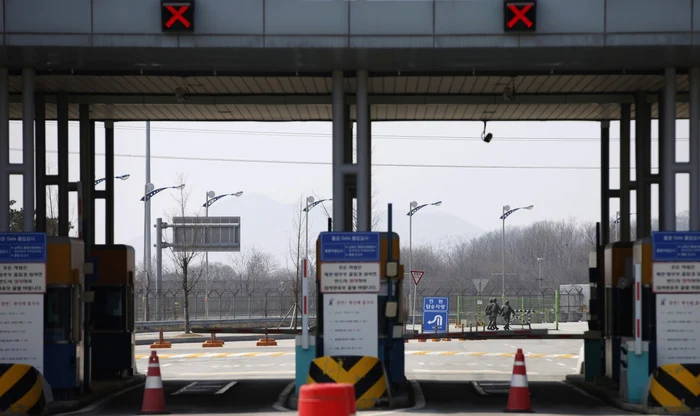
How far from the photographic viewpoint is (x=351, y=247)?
62.4ft

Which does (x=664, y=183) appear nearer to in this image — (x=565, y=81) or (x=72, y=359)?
(x=565, y=81)

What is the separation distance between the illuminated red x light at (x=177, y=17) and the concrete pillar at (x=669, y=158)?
7845 mm

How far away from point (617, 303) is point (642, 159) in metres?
4.40

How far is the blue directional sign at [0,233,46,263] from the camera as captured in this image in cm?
1867

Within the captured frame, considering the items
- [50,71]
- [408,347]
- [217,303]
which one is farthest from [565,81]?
[217,303]

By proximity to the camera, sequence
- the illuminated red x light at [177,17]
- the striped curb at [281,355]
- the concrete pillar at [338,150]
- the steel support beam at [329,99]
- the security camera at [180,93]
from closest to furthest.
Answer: the illuminated red x light at [177,17] < the concrete pillar at [338,150] < the security camera at [180,93] < the steel support beam at [329,99] < the striped curb at [281,355]

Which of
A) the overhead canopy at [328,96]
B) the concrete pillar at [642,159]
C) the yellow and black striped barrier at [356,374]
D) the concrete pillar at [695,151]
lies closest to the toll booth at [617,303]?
the concrete pillar at [695,151]

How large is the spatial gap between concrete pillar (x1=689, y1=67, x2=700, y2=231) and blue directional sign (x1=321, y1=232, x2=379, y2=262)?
5.10m

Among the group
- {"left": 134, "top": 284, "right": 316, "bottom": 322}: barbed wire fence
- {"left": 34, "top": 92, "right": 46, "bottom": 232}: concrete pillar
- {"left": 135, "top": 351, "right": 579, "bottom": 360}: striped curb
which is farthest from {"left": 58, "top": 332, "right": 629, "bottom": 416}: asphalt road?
{"left": 134, "top": 284, "right": 316, "bottom": 322}: barbed wire fence

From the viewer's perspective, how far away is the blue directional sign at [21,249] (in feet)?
61.3

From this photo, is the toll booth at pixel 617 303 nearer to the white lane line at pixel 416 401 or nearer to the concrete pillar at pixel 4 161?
the white lane line at pixel 416 401

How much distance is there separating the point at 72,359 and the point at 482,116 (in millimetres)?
11768

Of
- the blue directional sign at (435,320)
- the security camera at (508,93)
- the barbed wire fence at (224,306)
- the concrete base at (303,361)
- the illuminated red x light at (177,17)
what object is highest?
the illuminated red x light at (177,17)

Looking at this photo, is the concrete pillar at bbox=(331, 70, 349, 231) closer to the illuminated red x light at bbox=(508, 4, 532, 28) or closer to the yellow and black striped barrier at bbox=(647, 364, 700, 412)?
the illuminated red x light at bbox=(508, 4, 532, 28)
